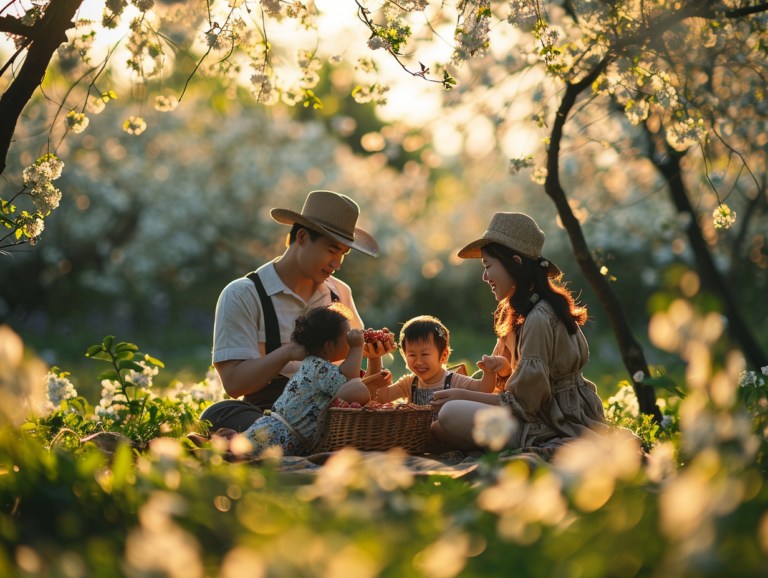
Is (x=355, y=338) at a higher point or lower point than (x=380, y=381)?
higher

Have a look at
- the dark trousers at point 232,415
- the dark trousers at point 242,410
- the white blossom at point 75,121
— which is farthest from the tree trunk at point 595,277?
the white blossom at point 75,121

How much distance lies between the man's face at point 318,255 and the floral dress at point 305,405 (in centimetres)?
73

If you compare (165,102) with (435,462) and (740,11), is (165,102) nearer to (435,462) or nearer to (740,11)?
(435,462)

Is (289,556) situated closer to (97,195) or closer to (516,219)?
(516,219)

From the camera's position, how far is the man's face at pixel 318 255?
380cm

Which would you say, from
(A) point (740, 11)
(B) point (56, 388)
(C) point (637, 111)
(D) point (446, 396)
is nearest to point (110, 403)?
(B) point (56, 388)

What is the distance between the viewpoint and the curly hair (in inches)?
128

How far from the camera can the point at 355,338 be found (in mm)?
3287

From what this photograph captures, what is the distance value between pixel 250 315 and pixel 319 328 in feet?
2.06

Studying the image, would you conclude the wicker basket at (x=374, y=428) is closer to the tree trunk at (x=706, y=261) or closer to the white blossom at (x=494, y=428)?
the white blossom at (x=494, y=428)

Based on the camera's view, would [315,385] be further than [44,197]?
Yes

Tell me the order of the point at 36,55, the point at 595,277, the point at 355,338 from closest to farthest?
1. the point at 36,55
2. the point at 355,338
3. the point at 595,277

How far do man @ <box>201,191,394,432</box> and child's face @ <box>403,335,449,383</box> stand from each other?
0.13 meters

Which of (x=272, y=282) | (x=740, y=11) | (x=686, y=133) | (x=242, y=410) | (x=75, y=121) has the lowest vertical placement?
(x=242, y=410)
